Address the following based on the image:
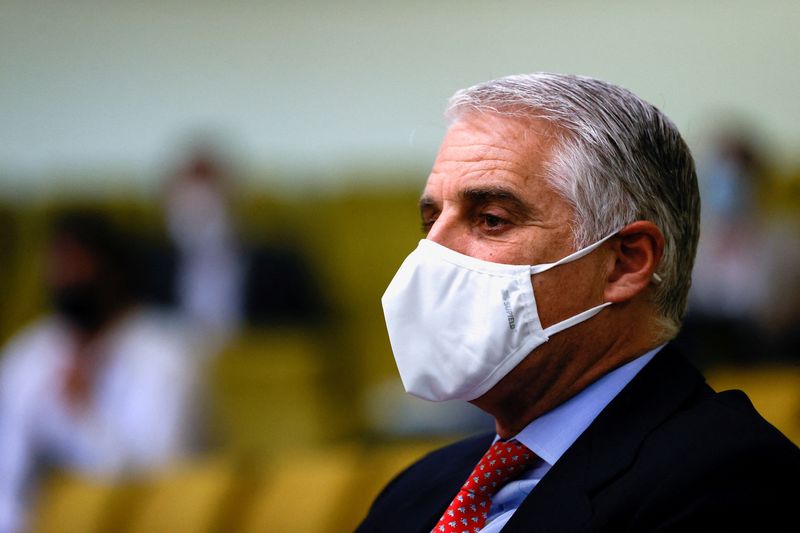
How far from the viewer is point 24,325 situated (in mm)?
6020

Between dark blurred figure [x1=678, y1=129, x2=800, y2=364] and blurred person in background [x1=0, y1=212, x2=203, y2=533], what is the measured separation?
2034 mm

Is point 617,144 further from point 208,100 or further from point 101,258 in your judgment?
point 208,100

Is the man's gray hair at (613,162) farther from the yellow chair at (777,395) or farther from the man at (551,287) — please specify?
the yellow chair at (777,395)

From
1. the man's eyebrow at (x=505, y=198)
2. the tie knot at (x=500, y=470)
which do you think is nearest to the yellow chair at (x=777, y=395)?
the tie knot at (x=500, y=470)

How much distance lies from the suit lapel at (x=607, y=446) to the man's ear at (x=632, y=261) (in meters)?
0.12

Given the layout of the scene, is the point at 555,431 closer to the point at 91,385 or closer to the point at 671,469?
the point at 671,469

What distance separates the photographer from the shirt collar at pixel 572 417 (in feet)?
5.89

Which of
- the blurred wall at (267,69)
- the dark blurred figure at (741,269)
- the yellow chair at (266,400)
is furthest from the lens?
the blurred wall at (267,69)

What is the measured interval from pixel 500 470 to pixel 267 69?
566cm

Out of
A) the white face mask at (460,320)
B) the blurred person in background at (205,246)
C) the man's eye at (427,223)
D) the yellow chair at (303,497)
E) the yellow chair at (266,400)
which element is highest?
the man's eye at (427,223)

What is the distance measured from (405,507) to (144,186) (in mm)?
5036

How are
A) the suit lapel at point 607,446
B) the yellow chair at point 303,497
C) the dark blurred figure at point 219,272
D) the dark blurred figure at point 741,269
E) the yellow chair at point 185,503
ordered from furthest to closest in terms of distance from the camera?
the dark blurred figure at point 219,272
the dark blurred figure at point 741,269
the yellow chair at point 185,503
the yellow chair at point 303,497
the suit lapel at point 607,446

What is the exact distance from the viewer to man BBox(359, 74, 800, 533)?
180cm

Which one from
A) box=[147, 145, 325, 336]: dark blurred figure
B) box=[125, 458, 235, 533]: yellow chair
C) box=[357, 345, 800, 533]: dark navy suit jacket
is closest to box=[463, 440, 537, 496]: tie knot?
box=[357, 345, 800, 533]: dark navy suit jacket
